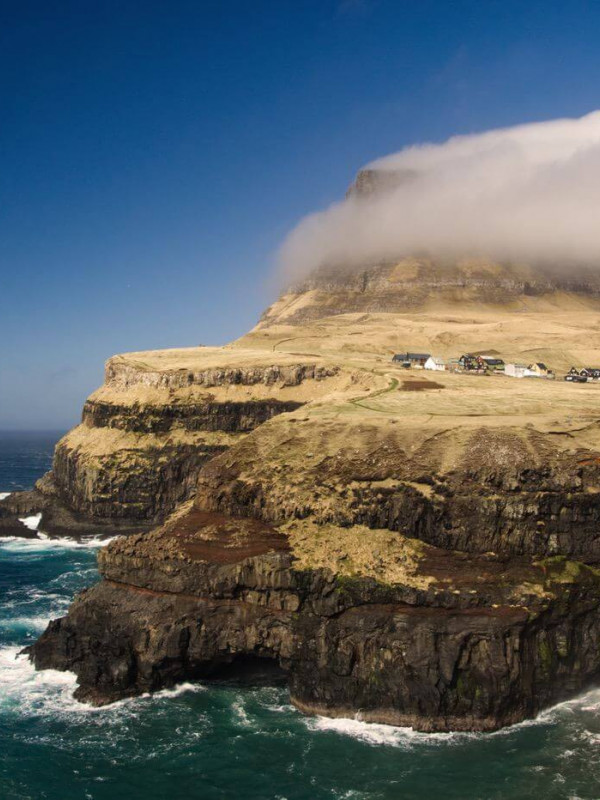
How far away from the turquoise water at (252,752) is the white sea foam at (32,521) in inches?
2516

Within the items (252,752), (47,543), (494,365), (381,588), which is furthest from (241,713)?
(494,365)

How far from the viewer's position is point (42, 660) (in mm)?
61500

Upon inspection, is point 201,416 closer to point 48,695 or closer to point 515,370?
point 515,370

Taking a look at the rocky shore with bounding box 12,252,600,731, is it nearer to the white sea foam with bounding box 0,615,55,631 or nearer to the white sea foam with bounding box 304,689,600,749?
the white sea foam with bounding box 304,689,600,749

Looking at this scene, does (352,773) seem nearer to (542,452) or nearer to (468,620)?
(468,620)

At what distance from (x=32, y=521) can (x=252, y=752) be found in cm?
8726

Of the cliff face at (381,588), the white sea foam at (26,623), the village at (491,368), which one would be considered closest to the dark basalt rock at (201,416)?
the village at (491,368)

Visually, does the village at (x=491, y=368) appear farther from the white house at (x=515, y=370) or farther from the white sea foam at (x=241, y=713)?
the white sea foam at (x=241, y=713)

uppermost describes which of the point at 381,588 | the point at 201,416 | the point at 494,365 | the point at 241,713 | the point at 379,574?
the point at 494,365

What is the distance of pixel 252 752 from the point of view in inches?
1924

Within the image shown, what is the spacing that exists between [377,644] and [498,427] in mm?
26288

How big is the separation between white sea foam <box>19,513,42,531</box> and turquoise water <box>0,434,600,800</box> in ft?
210

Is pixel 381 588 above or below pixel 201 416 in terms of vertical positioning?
below

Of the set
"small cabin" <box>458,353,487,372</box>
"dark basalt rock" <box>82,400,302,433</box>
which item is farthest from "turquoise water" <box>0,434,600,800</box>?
"small cabin" <box>458,353,487,372</box>
